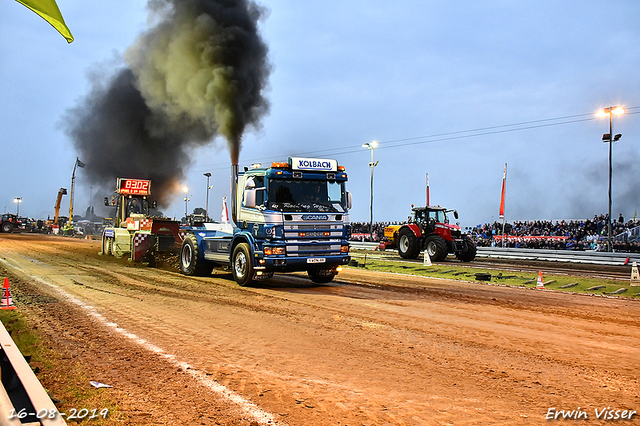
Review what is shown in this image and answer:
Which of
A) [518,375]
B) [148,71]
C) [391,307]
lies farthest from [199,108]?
[518,375]

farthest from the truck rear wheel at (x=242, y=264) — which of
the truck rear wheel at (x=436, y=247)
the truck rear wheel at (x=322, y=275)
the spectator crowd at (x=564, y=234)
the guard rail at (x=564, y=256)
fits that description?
the spectator crowd at (x=564, y=234)

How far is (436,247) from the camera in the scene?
19.0 metres

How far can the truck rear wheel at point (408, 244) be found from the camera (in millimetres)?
20047

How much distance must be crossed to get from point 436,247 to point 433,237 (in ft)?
1.59

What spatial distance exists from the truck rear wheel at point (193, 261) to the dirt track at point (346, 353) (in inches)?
127

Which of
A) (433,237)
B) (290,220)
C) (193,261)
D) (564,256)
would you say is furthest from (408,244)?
(290,220)

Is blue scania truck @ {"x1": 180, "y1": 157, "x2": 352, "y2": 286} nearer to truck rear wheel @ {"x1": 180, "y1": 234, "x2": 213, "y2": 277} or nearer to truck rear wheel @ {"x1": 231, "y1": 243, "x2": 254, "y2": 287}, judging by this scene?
truck rear wheel @ {"x1": 231, "y1": 243, "x2": 254, "y2": 287}

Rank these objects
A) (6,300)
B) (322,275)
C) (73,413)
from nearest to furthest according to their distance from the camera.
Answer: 1. (73,413)
2. (6,300)
3. (322,275)

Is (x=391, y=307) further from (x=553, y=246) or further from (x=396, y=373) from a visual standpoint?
(x=553, y=246)

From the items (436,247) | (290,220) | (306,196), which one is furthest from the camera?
(436,247)

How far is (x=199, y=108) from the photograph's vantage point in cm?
2000

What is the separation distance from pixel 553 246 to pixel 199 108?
20.4 meters

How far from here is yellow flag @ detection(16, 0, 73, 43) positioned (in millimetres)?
4660

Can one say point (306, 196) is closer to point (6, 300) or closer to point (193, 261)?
point (193, 261)
